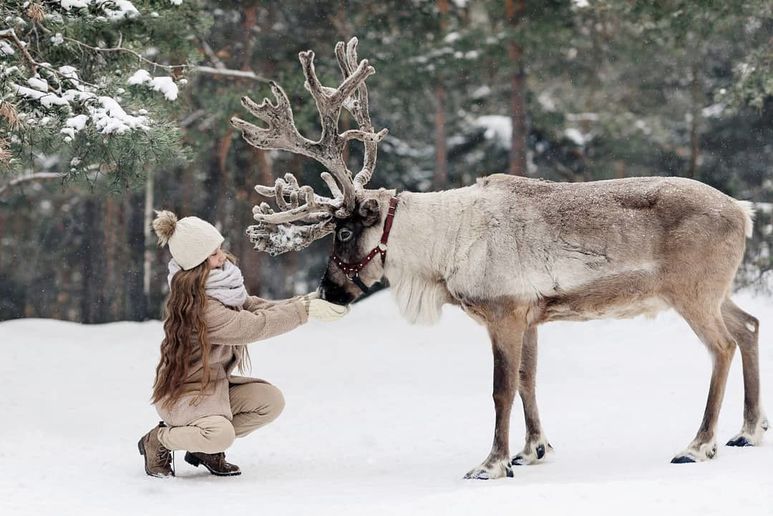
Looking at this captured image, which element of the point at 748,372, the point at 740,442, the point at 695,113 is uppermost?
the point at 695,113

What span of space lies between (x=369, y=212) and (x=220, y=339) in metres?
1.32

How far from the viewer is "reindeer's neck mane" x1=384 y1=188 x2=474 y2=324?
6121mm

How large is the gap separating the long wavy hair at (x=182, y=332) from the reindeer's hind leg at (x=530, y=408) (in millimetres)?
2095

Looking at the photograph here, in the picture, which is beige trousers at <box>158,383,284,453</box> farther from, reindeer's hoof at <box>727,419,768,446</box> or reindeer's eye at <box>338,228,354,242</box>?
reindeer's hoof at <box>727,419,768,446</box>

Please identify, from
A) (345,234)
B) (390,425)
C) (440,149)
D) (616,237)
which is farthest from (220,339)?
(440,149)

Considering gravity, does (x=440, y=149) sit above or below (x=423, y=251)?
above

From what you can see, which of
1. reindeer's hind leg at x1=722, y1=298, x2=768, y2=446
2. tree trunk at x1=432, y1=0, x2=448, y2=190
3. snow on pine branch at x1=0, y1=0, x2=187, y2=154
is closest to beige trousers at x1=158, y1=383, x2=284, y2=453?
snow on pine branch at x1=0, y1=0, x2=187, y2=154

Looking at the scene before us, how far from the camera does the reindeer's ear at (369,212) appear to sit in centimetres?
620

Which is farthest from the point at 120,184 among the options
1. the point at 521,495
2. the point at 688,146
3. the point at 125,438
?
the point at 688,146

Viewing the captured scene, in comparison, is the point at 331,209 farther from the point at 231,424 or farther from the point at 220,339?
the point at 231,424

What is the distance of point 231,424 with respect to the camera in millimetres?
5625

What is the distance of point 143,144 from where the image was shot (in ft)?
23.1

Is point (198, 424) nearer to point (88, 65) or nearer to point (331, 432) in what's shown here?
point (331, 432)

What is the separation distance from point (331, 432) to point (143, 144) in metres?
2.73
